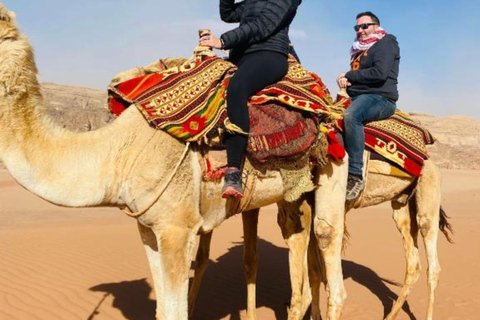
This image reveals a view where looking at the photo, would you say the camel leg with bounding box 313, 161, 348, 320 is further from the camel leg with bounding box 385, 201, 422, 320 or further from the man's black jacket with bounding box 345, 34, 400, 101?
the camel leg with bounding box 385, 201, 422, 320

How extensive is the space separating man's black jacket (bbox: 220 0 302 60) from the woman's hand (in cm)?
6

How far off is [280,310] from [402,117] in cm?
301

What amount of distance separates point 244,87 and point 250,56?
37cm

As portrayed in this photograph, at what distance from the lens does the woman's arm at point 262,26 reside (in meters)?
3.38

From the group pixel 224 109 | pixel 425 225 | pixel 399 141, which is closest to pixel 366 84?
pixel 399 141

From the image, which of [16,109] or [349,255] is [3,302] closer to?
[16,109]

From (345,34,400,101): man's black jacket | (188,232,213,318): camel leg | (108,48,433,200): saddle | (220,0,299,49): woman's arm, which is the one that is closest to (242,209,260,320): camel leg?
(188,232,213,318): camel leg

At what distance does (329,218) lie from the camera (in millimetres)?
4305

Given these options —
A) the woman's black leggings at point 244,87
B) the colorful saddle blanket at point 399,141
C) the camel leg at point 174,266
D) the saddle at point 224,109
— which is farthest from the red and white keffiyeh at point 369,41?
the camel leg at point 174,266

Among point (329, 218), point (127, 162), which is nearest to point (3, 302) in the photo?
point (127, 162)

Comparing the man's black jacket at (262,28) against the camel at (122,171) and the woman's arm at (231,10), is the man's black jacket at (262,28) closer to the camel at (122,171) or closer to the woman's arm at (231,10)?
the woman's arm at (231,10)

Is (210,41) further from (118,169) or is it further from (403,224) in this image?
(403,224)

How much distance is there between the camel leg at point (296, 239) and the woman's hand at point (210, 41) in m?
2.01

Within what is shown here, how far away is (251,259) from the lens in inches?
217
